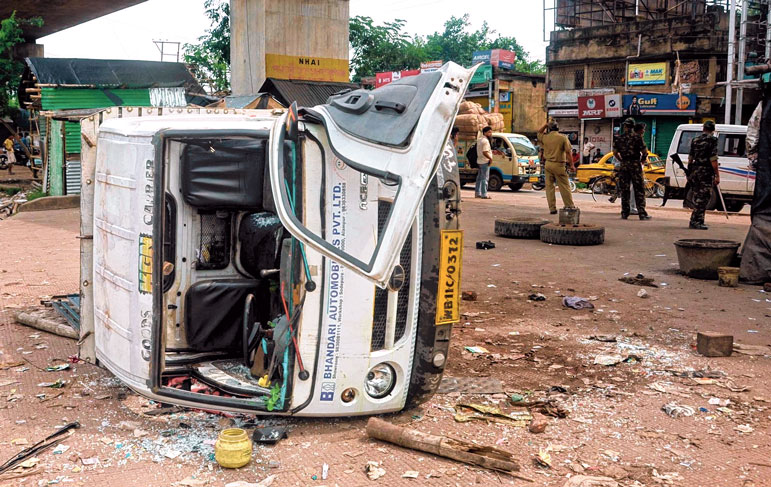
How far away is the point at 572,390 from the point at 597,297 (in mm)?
3176

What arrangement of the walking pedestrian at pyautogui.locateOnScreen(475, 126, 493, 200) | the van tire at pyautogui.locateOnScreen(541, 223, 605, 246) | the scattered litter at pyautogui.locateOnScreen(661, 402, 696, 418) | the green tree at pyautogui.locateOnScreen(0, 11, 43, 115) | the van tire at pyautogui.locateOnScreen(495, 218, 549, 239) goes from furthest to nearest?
the green tree at pyautogui.locateOnScreen(0, 11, 43, 115), the walking pedestrian at pyautogui.locateOnScreen(475, 126, 493, 200), the van tire at pyautogui.locateOnScreen(495, 218, 549, 239), the van tire at pyautogui.locateOnScreen(541, 223, 605, 246), the scattered litter at pyautogui.locateOnScreen(661, 402, 696, 418)

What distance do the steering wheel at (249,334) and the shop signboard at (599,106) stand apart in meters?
31.1

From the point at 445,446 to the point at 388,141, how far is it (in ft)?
5.35

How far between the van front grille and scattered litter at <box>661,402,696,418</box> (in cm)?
175

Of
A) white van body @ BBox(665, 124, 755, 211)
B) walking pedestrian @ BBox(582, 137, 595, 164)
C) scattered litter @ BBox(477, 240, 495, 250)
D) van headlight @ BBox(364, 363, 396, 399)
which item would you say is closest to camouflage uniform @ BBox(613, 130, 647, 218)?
white van body @ BBox(665, 124, 755, 211)

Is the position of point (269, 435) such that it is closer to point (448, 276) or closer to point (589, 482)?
point (448, 276)

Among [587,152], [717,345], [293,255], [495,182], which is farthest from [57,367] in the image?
[587,152]

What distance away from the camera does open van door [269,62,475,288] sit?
10.7ft

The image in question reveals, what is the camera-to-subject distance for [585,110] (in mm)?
34906

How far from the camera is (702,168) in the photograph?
A: 1294 cm

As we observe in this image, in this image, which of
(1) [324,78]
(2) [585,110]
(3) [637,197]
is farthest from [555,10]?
(3) [637,197]

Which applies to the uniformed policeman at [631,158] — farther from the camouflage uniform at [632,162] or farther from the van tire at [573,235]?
the van tire at [573,235]

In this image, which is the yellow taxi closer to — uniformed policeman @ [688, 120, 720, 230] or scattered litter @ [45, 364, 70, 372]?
uniformed policeman @ [688, 120, 720, 230]

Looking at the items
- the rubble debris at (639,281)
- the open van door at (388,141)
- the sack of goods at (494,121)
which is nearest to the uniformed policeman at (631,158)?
the rubble debris at (639,281)
